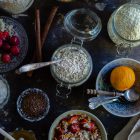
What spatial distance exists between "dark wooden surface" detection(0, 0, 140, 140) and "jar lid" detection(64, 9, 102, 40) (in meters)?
0.03

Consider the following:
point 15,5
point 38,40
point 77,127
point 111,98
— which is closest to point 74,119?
point 77,127

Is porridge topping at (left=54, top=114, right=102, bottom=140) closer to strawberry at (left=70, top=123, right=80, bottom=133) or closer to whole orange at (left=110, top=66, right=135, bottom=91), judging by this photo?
strawberry at (left=70, top=123, right=80, bottom=133)

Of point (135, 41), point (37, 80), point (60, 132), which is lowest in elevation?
point (60, 132)

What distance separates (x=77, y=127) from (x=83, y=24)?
1.04 feet

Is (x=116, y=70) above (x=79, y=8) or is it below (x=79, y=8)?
below

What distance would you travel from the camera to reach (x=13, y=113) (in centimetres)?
140

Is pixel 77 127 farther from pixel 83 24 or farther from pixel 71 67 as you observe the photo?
pixel 83 24

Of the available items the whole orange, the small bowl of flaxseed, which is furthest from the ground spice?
the whole orange

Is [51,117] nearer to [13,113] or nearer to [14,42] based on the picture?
[13,113]

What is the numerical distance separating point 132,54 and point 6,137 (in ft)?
1.52

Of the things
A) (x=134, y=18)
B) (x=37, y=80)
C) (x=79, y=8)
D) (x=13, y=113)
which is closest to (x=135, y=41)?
(x=134, y=18)

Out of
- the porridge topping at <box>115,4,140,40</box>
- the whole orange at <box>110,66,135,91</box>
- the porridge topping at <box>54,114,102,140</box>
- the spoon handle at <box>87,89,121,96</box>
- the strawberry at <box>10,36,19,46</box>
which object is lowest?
the porridge topping at <box>54,114,102,140</box>

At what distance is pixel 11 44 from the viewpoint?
1.38 metres

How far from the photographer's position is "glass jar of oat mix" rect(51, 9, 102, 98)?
1361 millimetres
